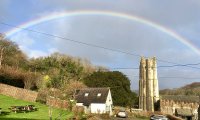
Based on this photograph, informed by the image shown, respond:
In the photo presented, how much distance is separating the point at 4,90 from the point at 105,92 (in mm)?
22775

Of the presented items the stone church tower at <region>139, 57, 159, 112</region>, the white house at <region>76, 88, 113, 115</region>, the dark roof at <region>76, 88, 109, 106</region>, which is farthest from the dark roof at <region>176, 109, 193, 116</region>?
the dark roof at <region>76, 88, 109, 106</region>

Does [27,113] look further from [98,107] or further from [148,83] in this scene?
[148,83]

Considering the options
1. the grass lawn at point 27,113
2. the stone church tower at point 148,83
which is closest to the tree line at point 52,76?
the grass lawn at point 27,113

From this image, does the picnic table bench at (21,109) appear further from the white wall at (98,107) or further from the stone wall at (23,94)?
the white wall at (98,107)

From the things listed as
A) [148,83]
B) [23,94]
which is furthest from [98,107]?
[148,83]

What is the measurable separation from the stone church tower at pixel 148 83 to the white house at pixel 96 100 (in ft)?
128

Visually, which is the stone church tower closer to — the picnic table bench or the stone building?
the stone building

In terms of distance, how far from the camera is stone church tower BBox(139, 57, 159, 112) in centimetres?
11543

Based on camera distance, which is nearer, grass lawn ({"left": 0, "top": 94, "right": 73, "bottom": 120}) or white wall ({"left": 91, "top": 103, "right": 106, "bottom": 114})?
grass lawn ({"left": 0, "top": 94, "right": 73, "bottom": 120})

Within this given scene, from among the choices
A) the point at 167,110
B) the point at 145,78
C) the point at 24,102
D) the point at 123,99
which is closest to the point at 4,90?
the point at 24,102

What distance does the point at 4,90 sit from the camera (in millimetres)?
67375

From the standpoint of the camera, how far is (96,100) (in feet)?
253

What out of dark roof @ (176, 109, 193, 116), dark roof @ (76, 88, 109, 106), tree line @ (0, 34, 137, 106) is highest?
tree line @ (0, 34, 137, 106)

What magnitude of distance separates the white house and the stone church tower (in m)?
38.9
